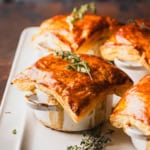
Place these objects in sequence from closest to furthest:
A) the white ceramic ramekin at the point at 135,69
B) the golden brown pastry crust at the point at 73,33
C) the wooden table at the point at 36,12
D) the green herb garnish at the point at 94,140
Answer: the green herb garnish at the point at 94,140
the white ceramic ramekin at the point at 135,69
the golden brown pastry crust at the point at 73,33
the wooden table at the point at 36,12

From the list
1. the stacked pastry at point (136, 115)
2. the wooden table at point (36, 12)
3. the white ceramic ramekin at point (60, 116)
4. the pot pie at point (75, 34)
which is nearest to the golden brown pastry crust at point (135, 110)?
the stacked pastry at point (136, 115)

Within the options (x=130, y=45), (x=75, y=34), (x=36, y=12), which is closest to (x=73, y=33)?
(x=75, y=34)

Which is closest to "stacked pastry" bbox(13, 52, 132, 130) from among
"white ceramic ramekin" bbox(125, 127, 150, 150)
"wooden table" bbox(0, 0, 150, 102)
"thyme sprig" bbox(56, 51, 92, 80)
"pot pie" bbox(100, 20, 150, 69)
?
"thyme sprig" bbox(56, 51, 92, 80)

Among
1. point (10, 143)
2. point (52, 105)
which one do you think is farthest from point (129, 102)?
point (10, 143)

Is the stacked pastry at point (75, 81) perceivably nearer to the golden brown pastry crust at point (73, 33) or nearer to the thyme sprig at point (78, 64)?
the thyme sprig at point (78, 64)

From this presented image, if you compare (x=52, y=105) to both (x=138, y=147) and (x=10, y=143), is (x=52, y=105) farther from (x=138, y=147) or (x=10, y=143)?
(x=138, y=147)

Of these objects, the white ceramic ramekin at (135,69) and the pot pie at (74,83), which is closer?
the pot pie at (74,83)
